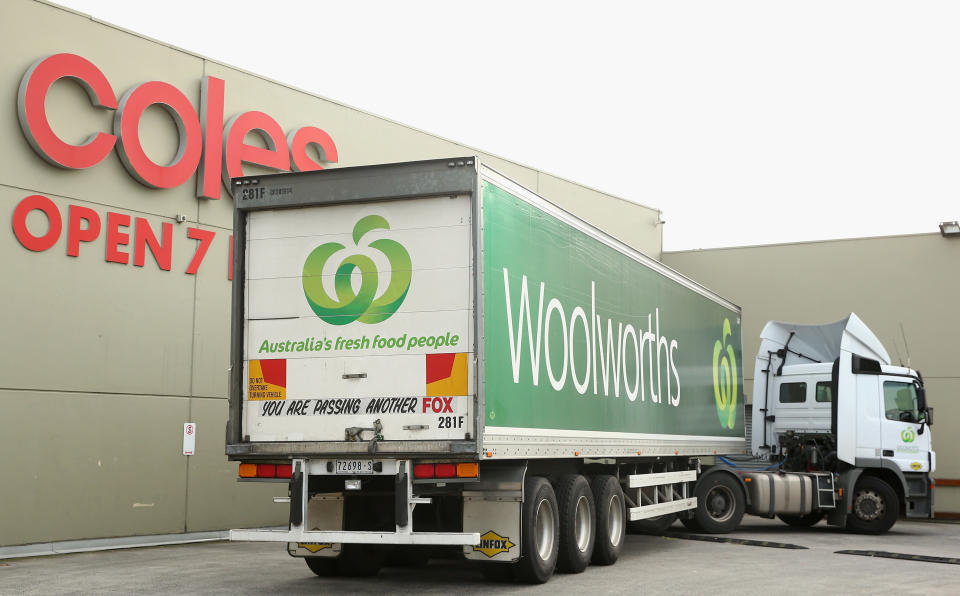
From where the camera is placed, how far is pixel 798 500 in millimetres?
18859

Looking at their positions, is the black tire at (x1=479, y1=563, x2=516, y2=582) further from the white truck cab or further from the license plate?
the white truck cab

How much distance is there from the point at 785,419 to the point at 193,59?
12.6m

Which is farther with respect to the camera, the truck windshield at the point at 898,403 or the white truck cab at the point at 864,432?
the truck windshield at the point at 898,403

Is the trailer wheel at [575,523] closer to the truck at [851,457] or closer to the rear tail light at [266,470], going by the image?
the rear tail light at [266,470]

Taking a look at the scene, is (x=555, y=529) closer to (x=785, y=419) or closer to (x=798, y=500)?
(x=798, y=500)

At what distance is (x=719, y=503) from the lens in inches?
723

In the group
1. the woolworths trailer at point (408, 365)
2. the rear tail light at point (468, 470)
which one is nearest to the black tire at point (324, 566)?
the woolworths trailer at point (408, 365)

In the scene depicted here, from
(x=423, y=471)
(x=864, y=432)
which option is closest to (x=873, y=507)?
(x=864, y=432)

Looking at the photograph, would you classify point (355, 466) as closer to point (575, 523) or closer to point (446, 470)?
point (446, 470)

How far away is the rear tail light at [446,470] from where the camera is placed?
975 centimetres

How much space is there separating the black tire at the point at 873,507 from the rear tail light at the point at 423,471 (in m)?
12.2

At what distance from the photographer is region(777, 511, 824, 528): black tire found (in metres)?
20.5

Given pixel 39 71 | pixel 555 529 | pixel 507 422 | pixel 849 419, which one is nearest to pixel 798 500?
pixel 849 419

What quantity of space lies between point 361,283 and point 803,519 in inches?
543
